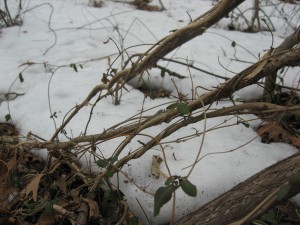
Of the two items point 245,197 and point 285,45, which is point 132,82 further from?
point 245,197

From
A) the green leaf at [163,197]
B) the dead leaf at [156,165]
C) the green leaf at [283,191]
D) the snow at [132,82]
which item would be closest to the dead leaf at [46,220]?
the snow at [132,82]

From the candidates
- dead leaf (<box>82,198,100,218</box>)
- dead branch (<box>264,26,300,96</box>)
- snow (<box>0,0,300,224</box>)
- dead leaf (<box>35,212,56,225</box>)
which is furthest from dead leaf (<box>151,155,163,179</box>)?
dead branch (<box>264,26,300,96</box>)

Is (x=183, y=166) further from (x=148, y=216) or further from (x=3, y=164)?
(x=3, y=164)

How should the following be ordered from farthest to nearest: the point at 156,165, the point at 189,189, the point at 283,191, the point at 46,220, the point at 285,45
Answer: the point at 285,45, the point at 156,165, the point at 46,220, the point at 189,189, the point at 283,191

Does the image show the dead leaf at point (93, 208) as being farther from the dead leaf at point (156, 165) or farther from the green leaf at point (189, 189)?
the green leaf at point (189, 189)

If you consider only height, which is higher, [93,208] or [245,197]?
[245,197]

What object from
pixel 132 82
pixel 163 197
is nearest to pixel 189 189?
pixel 163 197

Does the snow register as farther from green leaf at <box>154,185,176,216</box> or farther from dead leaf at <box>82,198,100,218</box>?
green leaf at <box>154,185,176,216</box>
